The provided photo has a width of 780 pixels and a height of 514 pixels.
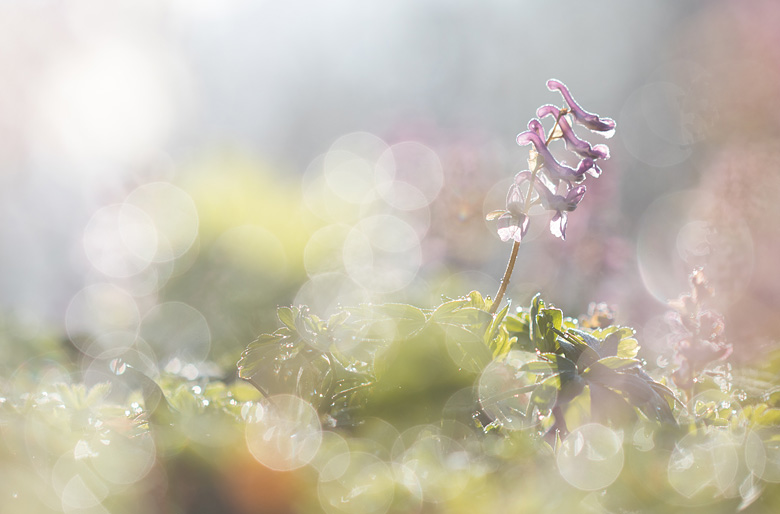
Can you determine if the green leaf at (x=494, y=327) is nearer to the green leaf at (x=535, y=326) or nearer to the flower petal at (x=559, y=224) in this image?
the green leaf at (x=535, y=326)

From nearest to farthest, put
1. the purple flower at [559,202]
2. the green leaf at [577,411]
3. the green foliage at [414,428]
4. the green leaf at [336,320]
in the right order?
1. the green foliage at [414,428]
2. the green leaf at [577,411]
3. the green leaf at [336,320]
4. the purple flower at [559,202]

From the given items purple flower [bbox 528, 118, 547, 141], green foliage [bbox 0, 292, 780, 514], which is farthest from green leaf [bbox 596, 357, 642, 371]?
purple flower [bbox 528, 118, 547, 141]

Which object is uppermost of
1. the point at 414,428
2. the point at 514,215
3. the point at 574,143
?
the point at 574,143

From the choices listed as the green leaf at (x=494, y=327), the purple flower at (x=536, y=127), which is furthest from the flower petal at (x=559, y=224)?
the green leaf at (x=494, y=327)

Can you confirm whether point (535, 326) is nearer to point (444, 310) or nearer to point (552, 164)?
point (444, 310)

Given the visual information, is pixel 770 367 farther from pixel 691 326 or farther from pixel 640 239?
pixel 640 239

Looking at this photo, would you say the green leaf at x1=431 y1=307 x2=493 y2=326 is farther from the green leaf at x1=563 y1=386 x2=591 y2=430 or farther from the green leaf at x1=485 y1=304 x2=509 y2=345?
the green leaf at x1=563 y1=386 x2=591 y2=430

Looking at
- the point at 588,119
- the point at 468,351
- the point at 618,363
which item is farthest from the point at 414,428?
the point at 588,119

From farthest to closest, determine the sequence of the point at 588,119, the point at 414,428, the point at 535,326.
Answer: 1. the point at 588,119
2. the point at 535,326
3. the point at 414,428
